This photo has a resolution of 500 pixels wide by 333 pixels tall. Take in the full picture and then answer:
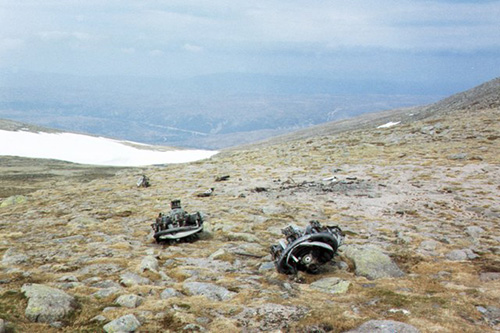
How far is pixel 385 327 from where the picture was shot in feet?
22.4

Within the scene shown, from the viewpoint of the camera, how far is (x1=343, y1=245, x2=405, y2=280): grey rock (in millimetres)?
Result: 10211

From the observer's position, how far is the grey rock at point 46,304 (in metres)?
7.48

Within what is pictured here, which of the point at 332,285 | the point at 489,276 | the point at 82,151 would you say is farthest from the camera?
the point at 82,151

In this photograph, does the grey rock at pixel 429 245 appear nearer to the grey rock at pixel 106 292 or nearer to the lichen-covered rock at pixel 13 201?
the grey rock at pixel 106 292

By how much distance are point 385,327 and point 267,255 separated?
5731 millimetres

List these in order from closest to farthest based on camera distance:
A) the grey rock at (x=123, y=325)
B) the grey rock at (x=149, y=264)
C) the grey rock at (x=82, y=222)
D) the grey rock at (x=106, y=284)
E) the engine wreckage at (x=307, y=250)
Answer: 1. the grey rock at (x=123, y=325)
2. the grey rock at (x=106, y=284)
3. the engine wreckage at (x=307, y=250)
4. the grey rock at (x=149, y=264)
5. the grey rock at (x=82, y=222)

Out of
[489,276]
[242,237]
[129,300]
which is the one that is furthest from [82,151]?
[489,276]

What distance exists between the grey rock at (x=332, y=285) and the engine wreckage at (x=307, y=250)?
0.57m

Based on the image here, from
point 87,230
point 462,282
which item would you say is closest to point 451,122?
point 462,282

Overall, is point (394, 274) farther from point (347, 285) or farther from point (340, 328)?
point (340, 328)

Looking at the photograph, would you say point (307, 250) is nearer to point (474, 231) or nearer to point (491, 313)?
point (491, 313)

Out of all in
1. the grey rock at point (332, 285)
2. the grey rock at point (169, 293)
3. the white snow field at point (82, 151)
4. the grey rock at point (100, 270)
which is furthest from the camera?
the white snow field at point (82, 151)

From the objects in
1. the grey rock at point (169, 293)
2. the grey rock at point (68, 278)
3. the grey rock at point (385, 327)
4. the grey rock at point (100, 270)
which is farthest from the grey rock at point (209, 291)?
the grey rock at point (385, 327)

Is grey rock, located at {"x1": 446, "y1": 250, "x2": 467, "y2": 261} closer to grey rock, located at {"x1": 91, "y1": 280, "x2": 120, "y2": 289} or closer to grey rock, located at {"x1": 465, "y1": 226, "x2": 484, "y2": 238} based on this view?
grey rock, located at {"x1": 465, "y1": 226, "x2": 484, "y2": 238}
